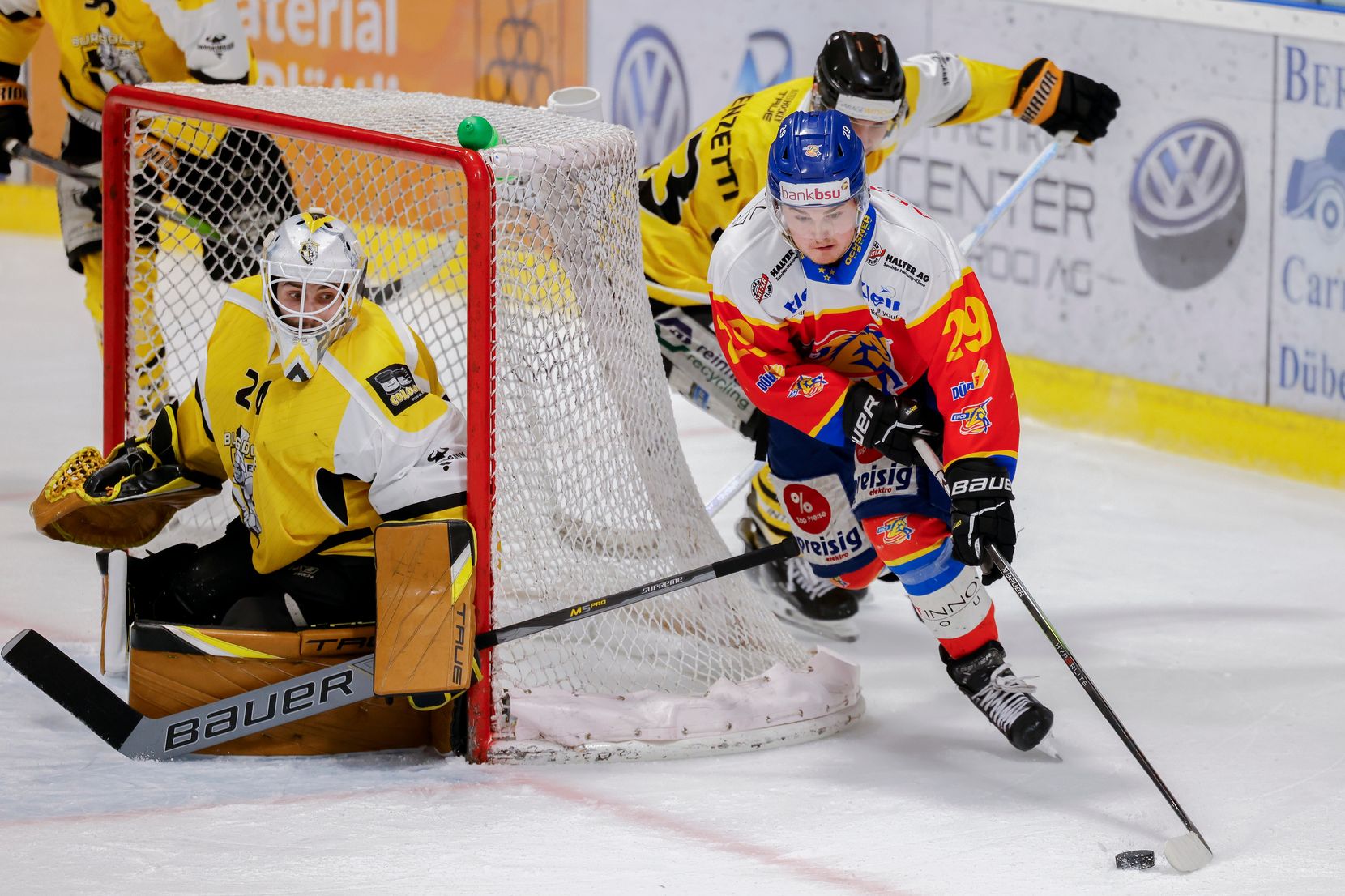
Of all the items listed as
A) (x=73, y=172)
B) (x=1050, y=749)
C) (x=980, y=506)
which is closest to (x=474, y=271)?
(x=980, y=506)

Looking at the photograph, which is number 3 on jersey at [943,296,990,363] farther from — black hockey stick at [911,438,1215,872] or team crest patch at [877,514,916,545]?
team crest patch at [877,514,916,545]

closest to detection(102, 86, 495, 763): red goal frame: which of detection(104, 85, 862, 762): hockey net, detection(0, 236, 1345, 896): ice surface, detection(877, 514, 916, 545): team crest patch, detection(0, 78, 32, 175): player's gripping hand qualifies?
detection(104, 85, 862, 762): hockey net

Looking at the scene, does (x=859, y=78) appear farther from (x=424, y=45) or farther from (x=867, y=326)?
(x=424, y=45)

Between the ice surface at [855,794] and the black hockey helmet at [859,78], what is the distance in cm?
106

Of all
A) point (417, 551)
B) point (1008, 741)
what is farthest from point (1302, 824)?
point (417, 551)

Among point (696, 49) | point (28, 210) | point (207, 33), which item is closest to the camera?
point (207, 33)

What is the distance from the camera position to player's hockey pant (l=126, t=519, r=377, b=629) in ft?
10.1

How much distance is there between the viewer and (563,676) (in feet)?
10.4

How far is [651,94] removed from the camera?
20.4 feet

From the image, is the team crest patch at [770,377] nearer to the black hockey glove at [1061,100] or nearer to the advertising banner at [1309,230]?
the black hockey glove at [1061,100]

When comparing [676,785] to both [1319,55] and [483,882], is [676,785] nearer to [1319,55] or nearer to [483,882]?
[483,882]

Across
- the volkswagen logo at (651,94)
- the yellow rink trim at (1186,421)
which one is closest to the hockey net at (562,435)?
the yellow rink trim at (1186,421)

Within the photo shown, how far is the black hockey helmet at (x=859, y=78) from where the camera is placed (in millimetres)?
3467

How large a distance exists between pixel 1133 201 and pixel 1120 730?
2.56 m
